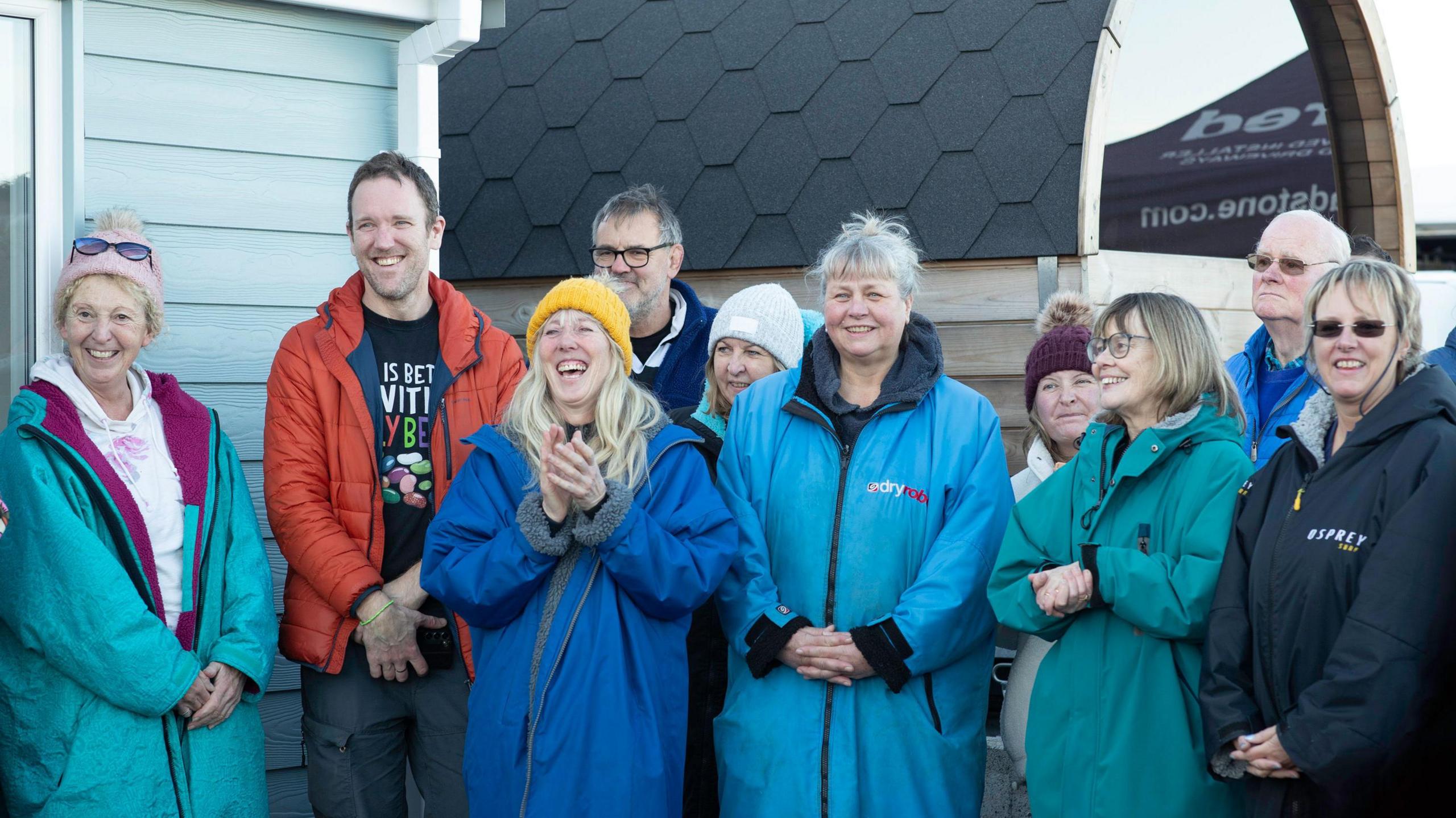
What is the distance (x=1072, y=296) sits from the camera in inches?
171


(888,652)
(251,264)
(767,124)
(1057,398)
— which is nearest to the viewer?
(888,652)

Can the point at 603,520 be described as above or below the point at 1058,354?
below

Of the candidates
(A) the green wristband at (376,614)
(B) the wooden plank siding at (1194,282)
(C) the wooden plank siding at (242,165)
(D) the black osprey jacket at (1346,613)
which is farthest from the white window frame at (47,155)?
(B) the wooden plank siding at (1194,282)

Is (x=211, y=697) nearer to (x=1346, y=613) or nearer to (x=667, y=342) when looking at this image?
(x=667, y=342)

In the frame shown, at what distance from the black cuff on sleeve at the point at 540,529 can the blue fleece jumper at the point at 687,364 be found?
1.08 meters

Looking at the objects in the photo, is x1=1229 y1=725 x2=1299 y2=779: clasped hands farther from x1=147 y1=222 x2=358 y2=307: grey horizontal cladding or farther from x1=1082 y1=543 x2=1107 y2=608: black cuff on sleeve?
x1=147 y1=222 x2=358 y2=307: grey horizontal cladding

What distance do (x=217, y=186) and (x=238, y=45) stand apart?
422 mm

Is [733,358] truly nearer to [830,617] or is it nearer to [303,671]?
[830,617]

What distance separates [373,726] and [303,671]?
25 centimetres

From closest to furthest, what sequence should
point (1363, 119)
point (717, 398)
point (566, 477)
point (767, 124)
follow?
1. point (566, 477)
2. point (717, 398)
3. point (767, 124)
4. point (1363, 119)

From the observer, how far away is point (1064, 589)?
2619 mm

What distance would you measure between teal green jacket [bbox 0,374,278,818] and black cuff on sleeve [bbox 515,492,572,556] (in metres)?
0.86

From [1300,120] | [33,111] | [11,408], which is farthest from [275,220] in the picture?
[1300,120]

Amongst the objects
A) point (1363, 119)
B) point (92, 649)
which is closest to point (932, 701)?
point (92, 649)
